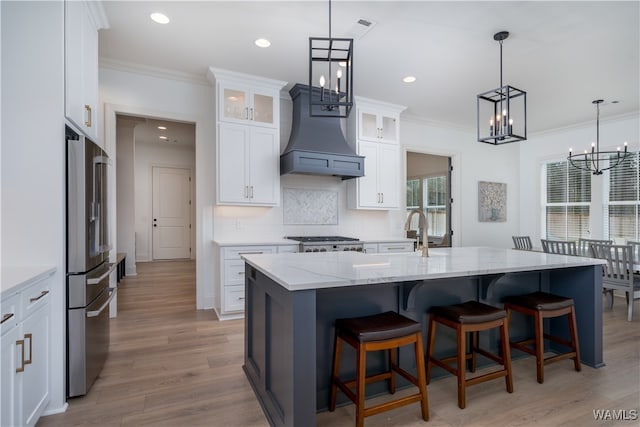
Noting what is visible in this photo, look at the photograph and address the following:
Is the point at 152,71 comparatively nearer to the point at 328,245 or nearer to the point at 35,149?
the point at 35,149

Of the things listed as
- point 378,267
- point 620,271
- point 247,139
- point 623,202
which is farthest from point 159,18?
point 623,202

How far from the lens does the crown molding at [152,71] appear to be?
3721 mm

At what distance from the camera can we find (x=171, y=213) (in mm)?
8695

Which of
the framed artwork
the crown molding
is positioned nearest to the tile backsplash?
the crown molding

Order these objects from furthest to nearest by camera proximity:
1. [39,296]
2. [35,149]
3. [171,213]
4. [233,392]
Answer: [171,213], [233,392], [35,149], [39,296]

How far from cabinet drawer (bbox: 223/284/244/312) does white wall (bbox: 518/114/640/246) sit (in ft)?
19.6

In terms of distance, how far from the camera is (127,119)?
5723 millimetres

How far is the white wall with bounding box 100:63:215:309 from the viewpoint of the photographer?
12.6ft

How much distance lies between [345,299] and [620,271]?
3.86m

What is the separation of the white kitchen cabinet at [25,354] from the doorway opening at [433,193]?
18.7 feet

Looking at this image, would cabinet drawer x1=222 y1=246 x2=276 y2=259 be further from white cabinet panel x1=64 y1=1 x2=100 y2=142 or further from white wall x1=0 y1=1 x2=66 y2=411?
white wall x1=0 y1=1 x2=66 y2=411

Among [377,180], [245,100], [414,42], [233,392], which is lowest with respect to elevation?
[233,392]

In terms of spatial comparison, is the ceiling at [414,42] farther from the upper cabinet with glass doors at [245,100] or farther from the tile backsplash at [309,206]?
the tile backsplash at [309,206]

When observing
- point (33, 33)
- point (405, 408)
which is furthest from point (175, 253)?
point (405, 408)
